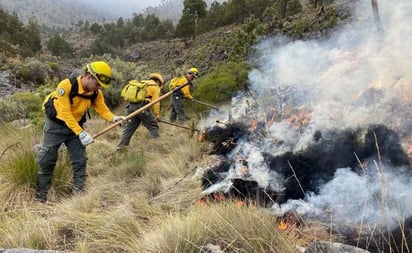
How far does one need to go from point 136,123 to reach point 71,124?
3.22 m

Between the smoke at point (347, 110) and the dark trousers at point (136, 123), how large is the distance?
131cm

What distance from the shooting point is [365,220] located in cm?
381

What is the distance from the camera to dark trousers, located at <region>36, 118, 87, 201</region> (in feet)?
16.0

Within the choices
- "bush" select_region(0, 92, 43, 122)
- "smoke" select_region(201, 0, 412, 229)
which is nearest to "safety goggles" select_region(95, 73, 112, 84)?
"smoke" select_region(201, 0, 412, 229)

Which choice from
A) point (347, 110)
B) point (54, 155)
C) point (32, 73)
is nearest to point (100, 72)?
point (54, 155)

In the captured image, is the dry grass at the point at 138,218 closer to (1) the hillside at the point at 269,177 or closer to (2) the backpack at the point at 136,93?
(1) the hillside at the point at 269,177

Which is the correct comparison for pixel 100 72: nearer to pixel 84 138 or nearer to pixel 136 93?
pixel 84 138

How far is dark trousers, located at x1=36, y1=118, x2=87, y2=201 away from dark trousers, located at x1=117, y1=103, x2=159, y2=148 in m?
2.69

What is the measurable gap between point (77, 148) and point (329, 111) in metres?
3.21

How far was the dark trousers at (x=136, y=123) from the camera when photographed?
7.82m

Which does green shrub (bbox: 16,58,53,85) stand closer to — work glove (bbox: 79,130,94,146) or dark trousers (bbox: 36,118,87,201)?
dark trousers (bbox: 36,118,87,201)

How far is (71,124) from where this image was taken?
4.70m

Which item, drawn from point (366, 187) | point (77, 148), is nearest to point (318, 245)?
point (366, 187)

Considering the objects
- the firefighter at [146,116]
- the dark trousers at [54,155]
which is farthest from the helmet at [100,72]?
the firefighter at [146,116]
